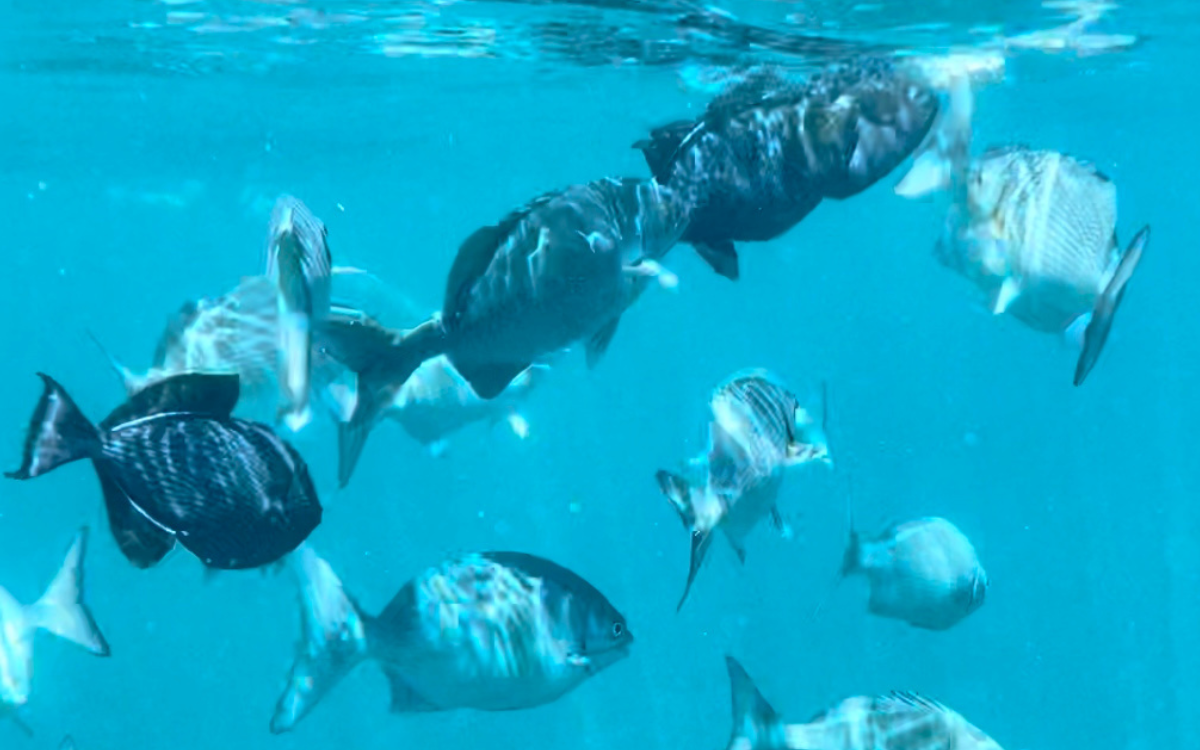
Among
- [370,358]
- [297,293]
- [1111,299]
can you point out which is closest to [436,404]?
[370,358]

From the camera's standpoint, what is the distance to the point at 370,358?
399 centimetres

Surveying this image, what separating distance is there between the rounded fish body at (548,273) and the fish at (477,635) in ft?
5.39

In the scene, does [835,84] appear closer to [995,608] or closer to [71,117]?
[71,117]

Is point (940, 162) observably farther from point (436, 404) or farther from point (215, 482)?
point (436, 404)

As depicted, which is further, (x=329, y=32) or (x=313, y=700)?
(x=329, y=32)

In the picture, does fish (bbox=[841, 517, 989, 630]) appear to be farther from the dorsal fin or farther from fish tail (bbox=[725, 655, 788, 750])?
the dorsal fin

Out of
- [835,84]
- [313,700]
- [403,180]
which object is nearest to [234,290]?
[313,700]

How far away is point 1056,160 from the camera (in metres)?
5.04

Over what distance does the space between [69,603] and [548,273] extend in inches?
137

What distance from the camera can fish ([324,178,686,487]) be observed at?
3.90m

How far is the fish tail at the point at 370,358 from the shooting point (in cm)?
395

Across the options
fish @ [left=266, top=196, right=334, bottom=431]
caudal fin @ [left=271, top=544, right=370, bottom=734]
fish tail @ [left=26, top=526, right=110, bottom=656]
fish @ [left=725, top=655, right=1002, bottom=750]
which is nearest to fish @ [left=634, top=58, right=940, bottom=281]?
fish @ [left=266, top=196, right=334, bottom=431]

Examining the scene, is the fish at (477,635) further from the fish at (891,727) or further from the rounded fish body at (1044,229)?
the rounded fish body at (1044,229)

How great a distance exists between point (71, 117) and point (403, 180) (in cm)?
1475
